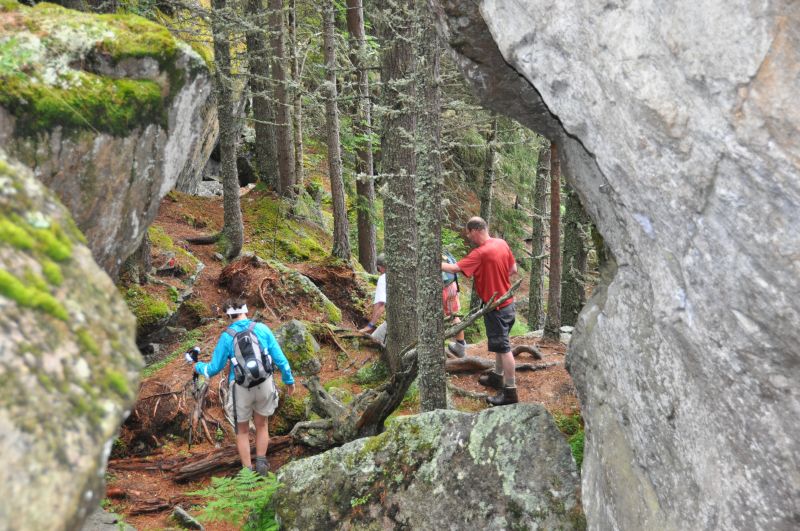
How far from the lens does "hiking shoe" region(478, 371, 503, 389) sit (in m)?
8.99

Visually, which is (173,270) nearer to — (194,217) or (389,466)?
(194,217)

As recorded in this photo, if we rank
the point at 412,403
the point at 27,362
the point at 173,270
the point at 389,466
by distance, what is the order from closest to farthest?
the point at 27,362, the point at 389,466, the point at 412,403, the point at 173,270

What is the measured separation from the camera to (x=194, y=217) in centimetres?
1691

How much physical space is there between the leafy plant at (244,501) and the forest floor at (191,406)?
0.71ft

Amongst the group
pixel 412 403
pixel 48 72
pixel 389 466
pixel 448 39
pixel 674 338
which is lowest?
pixel 412 403

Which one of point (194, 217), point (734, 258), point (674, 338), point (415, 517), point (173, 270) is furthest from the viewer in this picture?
point (194, 217)

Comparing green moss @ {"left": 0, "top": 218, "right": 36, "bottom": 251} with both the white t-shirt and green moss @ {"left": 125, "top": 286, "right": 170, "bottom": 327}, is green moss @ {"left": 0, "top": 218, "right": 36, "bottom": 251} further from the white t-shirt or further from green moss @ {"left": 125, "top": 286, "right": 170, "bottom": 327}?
green moss @ {"left": 125, "top": 286, "right": 170, "bottom": 327}

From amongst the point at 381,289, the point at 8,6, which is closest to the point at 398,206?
the point at 381,289

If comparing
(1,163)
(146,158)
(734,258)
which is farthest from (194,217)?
(734,258)

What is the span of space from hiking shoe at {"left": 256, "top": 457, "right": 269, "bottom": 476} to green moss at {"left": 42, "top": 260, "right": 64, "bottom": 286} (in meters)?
5.34

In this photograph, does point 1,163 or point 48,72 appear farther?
point 48,72

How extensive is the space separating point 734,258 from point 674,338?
86cm

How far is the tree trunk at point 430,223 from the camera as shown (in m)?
6.50

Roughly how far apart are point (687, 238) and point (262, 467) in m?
5.89
